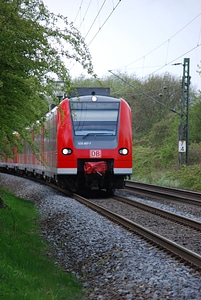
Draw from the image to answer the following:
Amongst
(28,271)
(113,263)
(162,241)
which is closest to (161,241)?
(162,241)

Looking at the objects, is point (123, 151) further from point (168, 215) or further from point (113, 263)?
point (113, 263)

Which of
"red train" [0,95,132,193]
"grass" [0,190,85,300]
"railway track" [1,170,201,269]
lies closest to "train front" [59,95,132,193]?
"red train" [0,95,132,193]

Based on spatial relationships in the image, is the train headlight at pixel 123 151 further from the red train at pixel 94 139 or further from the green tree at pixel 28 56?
the green tree at pixel 28 56

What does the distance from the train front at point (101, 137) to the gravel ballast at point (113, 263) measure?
207 inches

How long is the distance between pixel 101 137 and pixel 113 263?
37.0 feet

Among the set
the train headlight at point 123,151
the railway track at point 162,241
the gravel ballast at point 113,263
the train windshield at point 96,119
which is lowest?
the gravel ballast at point 113,263

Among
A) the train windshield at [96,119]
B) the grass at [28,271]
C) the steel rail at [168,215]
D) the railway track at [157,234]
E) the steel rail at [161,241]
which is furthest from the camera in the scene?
the train windshield at [96,119]

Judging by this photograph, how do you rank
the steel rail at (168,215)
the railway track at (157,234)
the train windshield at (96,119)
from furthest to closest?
the train windshield at (96,119)
the steel rail at (168,215)
the railway track at (157,234)

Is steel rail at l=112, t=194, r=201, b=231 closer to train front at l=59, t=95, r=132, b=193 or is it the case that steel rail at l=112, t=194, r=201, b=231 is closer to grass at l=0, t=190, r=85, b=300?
train front at l=59, t=95, r=132, b=193

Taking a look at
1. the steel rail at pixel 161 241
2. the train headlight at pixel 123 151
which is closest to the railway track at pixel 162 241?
the steel rail at pixel 161 241

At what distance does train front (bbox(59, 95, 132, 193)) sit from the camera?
19.7 metres

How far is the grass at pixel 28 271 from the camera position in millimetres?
6633

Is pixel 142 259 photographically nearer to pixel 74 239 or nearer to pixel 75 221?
pixel 74 239

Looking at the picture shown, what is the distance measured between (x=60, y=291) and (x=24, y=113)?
5254 mm
